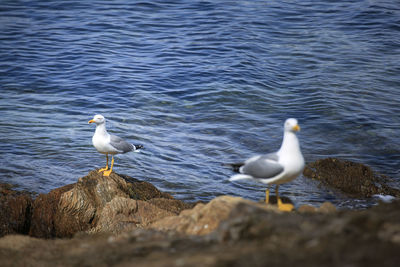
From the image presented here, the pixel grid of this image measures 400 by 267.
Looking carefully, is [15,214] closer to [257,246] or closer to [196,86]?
[257,246]

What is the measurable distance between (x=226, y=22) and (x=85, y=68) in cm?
706

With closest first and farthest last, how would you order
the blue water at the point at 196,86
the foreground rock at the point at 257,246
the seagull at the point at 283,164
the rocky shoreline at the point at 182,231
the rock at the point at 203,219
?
the foreground rock at the point at 257,246
the rocky shoreline at the point at 182,231
the rock at the point at 203,219
the seagull at the point at 283,164
the blue water at the point at 196,86

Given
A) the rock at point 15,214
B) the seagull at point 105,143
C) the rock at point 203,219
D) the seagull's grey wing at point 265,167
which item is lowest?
the rock at point 15,214

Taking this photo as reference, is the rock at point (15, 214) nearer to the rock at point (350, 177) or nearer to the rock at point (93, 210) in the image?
the rock at point (93, 210)

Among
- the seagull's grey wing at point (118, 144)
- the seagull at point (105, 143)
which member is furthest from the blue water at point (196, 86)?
the seagull at point (105, 143)

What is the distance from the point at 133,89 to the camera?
15047 millimetres

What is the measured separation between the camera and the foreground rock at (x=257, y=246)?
121 inches

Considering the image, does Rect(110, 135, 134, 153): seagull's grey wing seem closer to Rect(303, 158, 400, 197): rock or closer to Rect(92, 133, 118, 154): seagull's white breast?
Rect(92, 133, 118, 154): seagull's white breast

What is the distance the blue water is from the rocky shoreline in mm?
2068

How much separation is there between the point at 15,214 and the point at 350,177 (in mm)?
6059

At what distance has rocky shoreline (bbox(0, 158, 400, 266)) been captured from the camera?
10.4 feet

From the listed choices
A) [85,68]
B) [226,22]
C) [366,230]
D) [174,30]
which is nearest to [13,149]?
[85,68]

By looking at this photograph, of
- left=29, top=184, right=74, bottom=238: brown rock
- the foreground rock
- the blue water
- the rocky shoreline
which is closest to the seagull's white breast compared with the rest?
the rocky shoreline

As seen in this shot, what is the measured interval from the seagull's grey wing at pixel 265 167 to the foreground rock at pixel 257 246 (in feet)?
4.18
